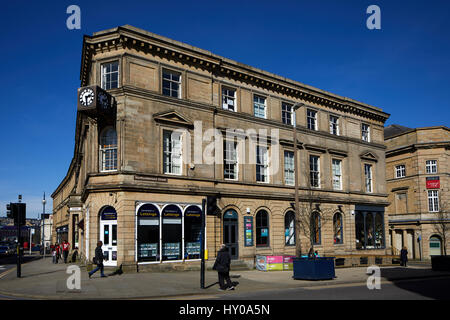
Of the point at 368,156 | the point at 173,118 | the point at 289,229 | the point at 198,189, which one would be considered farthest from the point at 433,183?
the point at 173,118

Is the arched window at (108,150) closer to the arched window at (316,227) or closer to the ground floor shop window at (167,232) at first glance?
the ground floor shop window at (167,232)

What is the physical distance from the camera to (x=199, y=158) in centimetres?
2597

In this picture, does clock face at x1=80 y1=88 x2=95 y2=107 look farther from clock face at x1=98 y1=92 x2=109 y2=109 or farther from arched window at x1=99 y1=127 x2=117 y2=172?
arched window at x1=99 y1=127 x2=117 y2=172

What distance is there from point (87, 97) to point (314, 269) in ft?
47.6

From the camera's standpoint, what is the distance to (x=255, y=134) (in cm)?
2952

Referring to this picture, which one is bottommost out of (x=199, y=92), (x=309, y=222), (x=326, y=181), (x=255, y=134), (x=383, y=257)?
(x=383, y=257)

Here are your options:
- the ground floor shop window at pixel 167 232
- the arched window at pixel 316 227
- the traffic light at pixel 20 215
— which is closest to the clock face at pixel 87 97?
the traffic light at pixel 20 215

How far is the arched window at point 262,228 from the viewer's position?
29.0 metres

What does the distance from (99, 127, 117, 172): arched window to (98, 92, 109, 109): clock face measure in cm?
188

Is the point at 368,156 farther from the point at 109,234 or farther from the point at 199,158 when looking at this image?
the point at 109,234

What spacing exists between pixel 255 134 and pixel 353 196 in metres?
12.2

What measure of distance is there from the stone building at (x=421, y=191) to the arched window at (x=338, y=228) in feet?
50.3
